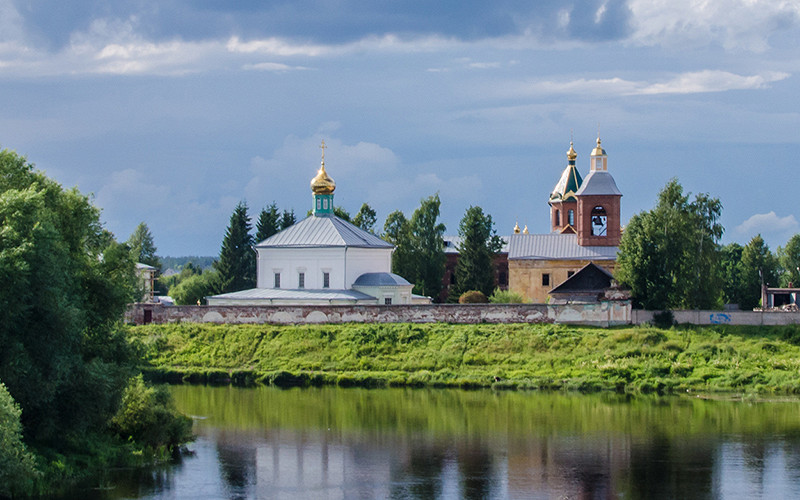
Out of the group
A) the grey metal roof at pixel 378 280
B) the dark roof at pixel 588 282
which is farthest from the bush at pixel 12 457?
the dark roof at pixel 588 282

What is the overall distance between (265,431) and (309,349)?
49.2 feet

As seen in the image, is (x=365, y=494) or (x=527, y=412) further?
(x=527, y=412)

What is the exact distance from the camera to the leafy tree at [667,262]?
47.2 metres

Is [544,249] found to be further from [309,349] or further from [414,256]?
[309,349]

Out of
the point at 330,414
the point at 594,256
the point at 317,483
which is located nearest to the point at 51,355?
the point at 317,483

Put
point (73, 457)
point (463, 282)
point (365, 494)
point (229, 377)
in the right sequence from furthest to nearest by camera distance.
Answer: point (463, 282) < point (229, 377) < point (73, 457) < point (365, 494)

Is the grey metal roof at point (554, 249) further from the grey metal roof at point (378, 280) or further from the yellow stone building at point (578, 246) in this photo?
the grey metal roof at point (378, 280)

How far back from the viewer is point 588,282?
169 feet

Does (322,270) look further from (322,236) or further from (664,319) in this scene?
(664,319)

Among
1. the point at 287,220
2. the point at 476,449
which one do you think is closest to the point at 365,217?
the point at 287,220

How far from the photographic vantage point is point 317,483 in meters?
22.9

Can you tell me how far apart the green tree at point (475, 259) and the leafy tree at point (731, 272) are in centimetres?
1260

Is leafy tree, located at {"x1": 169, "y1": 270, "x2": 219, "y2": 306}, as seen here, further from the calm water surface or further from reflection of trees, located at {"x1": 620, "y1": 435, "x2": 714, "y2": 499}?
reflection of trees, located at {"x1": 620, "y1": 435, "x2": 714, "y2": 499}

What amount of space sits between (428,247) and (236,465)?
1611 inches
